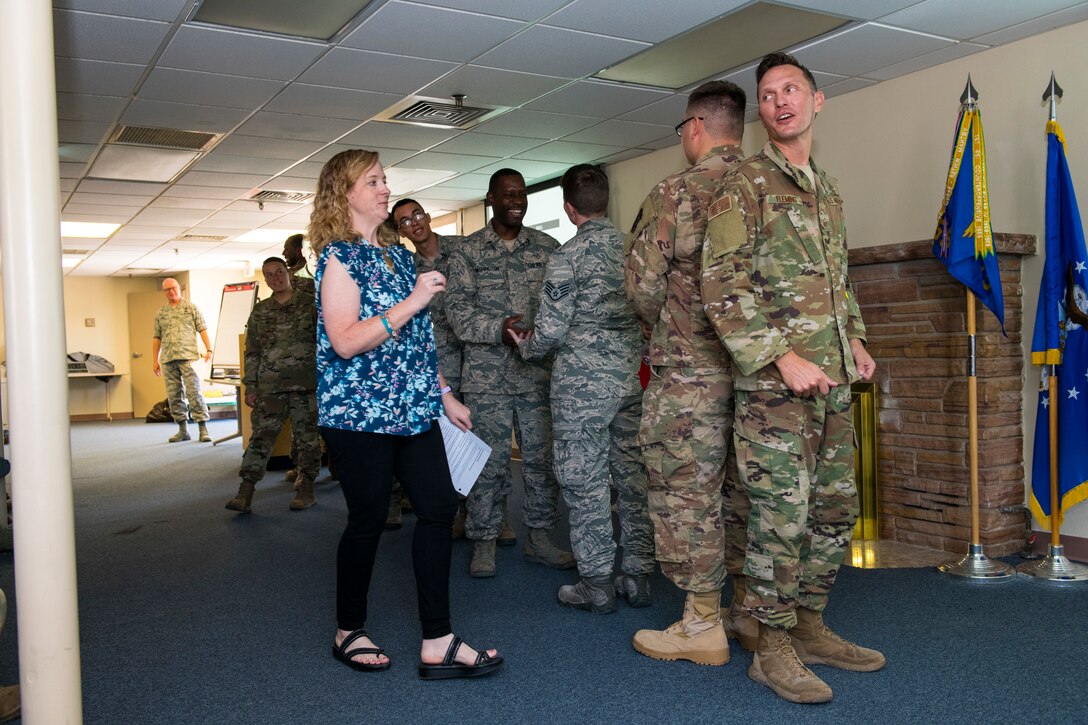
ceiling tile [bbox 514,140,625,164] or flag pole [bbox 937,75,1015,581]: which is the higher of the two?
ceiling tile [bbox 514,140,625,164]

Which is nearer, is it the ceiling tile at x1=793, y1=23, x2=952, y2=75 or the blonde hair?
the blonde hair

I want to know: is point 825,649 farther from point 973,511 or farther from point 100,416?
point 100,416

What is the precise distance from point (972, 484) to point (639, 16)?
8.16 ft

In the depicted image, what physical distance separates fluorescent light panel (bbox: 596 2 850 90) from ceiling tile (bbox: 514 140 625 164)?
1494 mm

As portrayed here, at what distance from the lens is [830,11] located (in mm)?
3883

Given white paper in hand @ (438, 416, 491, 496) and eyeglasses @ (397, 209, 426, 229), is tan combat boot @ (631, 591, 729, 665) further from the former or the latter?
eyeglasses @ (397, 209, 426, 229)

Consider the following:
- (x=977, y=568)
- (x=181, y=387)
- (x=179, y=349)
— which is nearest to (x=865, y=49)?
(x=977, y=568)

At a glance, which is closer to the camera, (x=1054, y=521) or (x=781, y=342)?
(x=781, y=342)

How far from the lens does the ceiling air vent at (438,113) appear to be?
5.32 metres

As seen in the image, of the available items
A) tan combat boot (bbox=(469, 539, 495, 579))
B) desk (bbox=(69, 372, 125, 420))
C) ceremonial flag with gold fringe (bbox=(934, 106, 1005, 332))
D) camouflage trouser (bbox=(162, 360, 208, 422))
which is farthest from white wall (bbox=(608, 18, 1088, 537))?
desk (bbox=(69, 372, 125, 420))

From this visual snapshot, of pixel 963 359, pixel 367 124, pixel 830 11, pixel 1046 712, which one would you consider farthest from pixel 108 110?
pixel 1046 712

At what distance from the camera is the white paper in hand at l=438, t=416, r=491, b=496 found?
9.18 feet

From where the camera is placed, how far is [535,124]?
5.87m

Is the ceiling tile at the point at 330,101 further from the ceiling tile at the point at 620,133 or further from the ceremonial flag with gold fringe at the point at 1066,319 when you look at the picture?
the ceremonial flag with gold fringe at the point at 1066,319
